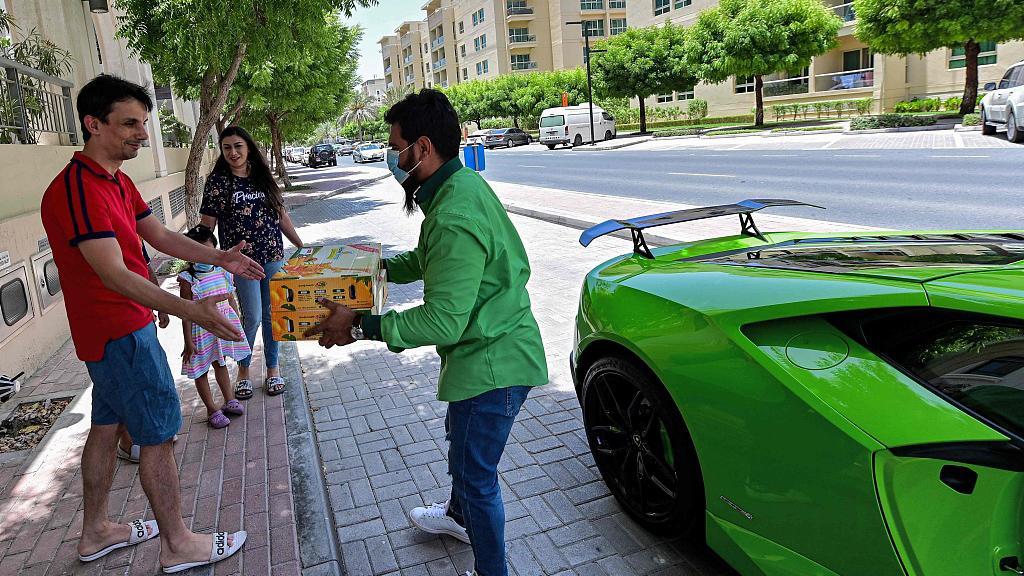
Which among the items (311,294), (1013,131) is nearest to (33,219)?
(311,294)

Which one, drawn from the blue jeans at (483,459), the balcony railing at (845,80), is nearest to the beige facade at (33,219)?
the blue jeans at (483,459)

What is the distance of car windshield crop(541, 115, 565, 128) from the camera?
41500mm

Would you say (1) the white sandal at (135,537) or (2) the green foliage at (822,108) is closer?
(1) the white sandal at (135,537)

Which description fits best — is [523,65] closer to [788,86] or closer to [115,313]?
[788,86]

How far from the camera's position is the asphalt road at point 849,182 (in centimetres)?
1050

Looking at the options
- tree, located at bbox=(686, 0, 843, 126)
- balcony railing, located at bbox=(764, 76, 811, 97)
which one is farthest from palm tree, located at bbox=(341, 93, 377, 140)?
tree, located at bbox=(686, 0, 843, 126)

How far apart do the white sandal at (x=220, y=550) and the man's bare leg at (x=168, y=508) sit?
0.05 feet

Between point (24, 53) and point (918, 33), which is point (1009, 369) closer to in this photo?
point (24, 53)

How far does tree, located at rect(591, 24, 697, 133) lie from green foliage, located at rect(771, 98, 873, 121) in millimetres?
6293

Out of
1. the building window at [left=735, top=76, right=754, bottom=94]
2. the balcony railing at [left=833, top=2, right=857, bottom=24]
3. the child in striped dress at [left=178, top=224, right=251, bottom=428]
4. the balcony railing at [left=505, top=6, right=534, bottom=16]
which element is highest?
the balcony railing at [left=505, top=6, right=534, bottom=16]

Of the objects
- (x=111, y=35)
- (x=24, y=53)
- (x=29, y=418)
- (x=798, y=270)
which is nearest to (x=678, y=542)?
(x=798, y=270)

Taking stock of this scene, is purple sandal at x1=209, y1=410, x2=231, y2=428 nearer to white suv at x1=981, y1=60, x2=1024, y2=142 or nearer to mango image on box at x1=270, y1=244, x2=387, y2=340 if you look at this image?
→ mango image on box at x1=270, y1=244, x2=387, y2=340

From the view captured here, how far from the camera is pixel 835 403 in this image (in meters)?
2.06

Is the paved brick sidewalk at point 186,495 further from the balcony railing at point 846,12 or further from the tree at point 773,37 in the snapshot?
the balcony railing at point 846,12
